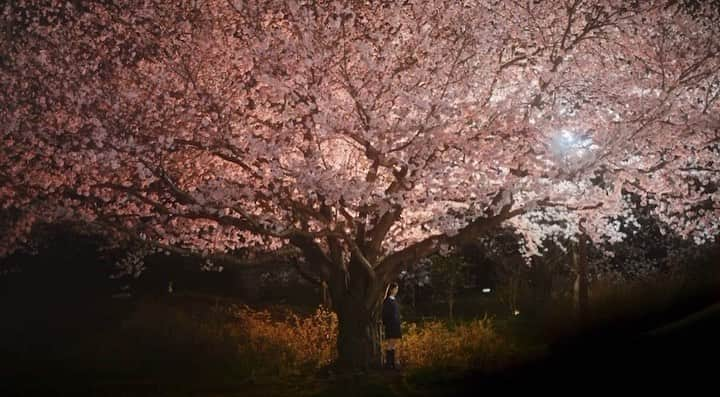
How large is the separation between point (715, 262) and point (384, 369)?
37.4ft

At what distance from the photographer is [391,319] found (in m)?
16.5

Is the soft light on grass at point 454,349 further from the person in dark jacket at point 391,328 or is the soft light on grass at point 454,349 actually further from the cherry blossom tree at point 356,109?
the cherry blossom tree at point 356,109

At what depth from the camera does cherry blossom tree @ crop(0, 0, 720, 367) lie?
568 inches

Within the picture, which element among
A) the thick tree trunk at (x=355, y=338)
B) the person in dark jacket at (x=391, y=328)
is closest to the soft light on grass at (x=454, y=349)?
the person in dark jacket at (x=391, y=328)

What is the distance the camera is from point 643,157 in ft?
53.4

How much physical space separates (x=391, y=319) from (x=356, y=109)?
16.3ft

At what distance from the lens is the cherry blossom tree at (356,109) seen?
14438mm

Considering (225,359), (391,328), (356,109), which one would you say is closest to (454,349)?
(391,328)

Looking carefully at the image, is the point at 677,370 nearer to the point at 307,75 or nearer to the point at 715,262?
the point at 307,75

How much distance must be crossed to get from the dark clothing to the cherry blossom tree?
357mm

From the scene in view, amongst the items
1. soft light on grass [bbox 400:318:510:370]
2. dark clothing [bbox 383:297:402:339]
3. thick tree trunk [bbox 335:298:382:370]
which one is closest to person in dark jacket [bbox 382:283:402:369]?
dark clothing [bbox 383:297:402:339]

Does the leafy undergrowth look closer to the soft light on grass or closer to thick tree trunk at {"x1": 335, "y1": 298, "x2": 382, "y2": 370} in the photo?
the soft light on grass

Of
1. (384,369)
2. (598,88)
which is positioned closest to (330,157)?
(384,369)

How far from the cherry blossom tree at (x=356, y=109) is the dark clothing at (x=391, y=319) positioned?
357mm
